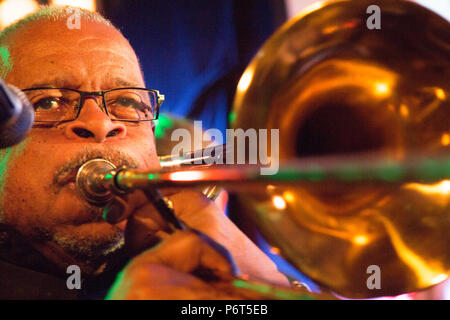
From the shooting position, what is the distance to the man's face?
1.37 meters

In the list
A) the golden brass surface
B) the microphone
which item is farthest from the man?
the microphone

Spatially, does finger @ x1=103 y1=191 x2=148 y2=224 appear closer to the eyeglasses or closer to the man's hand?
the man's hand

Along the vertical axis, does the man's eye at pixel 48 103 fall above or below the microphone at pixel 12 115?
above

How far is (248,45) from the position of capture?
142 inches

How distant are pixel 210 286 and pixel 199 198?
0.68 m

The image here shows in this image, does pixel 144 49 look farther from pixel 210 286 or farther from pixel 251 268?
pixel 210 286

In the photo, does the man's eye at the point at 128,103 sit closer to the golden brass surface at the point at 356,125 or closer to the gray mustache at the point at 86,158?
the gray mustache at the point at 86,158

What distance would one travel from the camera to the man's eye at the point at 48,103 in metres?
1.52

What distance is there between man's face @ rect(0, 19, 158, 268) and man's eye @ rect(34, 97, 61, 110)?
0.07 meters

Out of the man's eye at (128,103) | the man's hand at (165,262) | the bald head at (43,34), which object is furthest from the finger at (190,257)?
the bald head at (43,34)

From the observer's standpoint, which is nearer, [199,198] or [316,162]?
[316,162]

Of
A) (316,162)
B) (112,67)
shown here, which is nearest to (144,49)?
(112,67)

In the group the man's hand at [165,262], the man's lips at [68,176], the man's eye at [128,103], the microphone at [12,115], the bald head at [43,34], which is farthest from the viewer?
the man's eye at [128,103]

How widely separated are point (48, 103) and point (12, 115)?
3.01 feet
